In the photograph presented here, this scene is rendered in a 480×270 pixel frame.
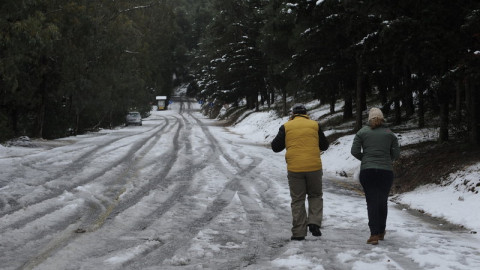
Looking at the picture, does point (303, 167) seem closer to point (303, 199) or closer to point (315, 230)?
point (303, 199)

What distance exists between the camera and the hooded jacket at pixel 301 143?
6793 millimetres

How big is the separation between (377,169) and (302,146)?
1.04m

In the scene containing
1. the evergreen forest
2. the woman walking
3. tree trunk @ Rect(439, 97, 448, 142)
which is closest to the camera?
the woman walking

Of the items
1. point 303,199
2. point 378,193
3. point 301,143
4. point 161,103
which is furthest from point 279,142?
point 161,103

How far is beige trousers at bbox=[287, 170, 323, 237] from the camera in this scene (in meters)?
6.70

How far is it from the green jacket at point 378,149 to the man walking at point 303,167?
57 centimetres

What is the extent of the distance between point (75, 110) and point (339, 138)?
20345mm

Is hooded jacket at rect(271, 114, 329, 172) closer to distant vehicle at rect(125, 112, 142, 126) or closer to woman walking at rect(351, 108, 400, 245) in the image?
woman walking at rect(351, 108, 400, 245)

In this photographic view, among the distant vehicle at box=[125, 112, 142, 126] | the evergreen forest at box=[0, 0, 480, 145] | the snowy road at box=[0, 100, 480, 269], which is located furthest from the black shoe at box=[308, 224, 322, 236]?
the distant vehicle at box=[125, 112, 142, 126]

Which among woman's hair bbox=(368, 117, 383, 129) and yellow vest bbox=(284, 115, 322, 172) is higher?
woman's hair bbox=(368, 117, 383, 129)

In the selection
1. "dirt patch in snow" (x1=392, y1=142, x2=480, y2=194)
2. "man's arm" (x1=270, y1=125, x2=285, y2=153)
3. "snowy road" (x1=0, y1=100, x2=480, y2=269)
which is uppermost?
"man's arm" (x1=270, y1=125, x2=285, y2=153)

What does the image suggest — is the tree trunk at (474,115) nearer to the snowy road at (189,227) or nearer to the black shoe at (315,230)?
the snowy road at (189,227)

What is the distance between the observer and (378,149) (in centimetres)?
660

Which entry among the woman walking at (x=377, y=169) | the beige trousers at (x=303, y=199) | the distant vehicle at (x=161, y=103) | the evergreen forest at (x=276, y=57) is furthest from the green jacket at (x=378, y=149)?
the distant vehicle at (x=161, y=103)
